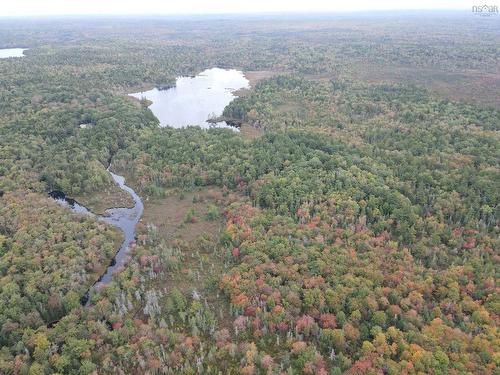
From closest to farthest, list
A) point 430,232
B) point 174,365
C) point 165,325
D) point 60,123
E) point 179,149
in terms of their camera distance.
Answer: point 174,365
point 165,325
point 430,232
point 179,149
point 60,123

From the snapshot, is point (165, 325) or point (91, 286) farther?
point (91, 286)

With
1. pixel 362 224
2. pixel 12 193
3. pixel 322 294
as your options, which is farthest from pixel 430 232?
pixel 12 193

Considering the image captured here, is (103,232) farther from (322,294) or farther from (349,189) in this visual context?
(349,189)

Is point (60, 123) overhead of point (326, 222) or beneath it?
overhead

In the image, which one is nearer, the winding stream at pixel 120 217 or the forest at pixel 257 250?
the forest at pixel 257 250

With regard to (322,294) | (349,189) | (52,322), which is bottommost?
(52,322)

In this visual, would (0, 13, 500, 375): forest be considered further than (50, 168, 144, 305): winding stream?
No
